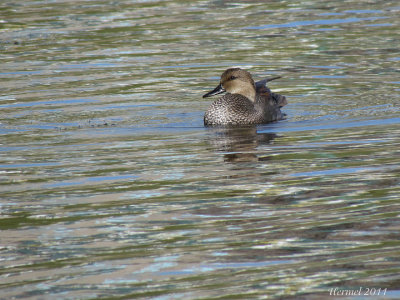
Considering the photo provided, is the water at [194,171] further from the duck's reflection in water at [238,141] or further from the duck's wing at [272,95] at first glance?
the duck's wing at [272,95]

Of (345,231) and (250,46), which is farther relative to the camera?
(250,46)

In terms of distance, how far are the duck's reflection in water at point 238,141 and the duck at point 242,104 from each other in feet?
0.79

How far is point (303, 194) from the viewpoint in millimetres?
7625

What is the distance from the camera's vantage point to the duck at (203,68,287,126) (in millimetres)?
11945

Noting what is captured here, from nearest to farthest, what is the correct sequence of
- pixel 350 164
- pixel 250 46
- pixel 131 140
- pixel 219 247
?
1. pixel 219 247
2. pixel 350 164
3. pixel 131 140
4. pixel 250 46

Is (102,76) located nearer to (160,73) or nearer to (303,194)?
(160,73)

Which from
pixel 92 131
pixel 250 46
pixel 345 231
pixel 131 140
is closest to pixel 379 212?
pixel 345 231

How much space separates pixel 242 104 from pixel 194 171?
3655 millimetres

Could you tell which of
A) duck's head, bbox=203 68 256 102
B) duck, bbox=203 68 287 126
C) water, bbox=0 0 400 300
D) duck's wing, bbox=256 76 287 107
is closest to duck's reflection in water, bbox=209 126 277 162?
water, bbox=0 0 400 300

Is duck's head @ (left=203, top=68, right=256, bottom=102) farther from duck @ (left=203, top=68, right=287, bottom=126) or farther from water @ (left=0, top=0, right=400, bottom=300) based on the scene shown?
water @ (left=0, top=0, right=400, bottom=300)

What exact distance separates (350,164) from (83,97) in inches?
233

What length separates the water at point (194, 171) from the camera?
227 inches

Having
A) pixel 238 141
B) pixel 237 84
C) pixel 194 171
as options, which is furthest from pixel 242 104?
pixel 194 171

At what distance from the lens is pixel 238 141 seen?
35.2 ft
